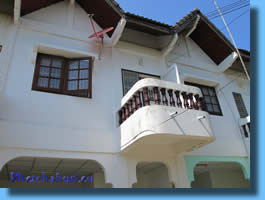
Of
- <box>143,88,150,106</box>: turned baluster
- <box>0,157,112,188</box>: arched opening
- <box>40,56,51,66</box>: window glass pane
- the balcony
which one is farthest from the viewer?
<box>40,56,51,66</box>: window glass pane

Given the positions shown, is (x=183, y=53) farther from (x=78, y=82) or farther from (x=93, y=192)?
(x=93, y=192)

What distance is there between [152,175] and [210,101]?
3.35 metres

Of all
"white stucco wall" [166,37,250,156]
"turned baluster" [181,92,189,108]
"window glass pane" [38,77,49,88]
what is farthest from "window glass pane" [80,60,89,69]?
"white stucco wall" [166,37,250,156]

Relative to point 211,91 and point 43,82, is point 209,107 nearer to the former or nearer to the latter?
point 211,91

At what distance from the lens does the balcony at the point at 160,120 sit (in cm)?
489

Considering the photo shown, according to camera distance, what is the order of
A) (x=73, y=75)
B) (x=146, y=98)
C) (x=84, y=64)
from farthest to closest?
(x=84, y=64) < (x=73, y=75) < (x=146, y=98)

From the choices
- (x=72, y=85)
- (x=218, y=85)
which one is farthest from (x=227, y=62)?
(x=72, y=85)

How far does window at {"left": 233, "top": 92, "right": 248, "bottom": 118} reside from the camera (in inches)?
341

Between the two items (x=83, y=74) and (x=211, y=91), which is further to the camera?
(x=211, y=91)

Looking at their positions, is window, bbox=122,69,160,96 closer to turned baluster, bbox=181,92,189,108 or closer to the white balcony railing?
the white balcony railing

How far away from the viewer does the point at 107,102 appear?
20.6 ft

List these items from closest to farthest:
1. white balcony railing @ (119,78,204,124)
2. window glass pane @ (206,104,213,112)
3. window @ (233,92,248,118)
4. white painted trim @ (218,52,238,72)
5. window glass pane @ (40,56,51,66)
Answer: white balcony railing @ (119,78,204,124), window glass pane @ (40,56,51,66), window glass pane @ (206,104,213,112), white painted trim @ (218,52,238,72), window @ (233,92,248,118)

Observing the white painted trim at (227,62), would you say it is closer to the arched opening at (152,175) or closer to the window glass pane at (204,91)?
the window glass pane at (204,91)

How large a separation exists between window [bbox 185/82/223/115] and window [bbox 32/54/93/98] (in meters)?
3.79
